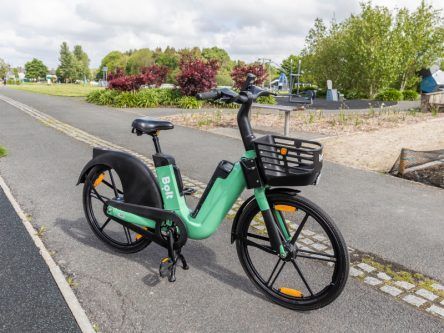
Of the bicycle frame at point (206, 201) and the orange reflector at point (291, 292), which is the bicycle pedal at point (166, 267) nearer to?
the bicycle frame at point (206, 201)

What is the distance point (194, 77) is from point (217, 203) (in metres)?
17.7

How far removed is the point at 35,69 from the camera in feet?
426

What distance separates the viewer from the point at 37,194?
16.4ft

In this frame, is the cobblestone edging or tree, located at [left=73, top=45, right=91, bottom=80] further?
tree, located at [left=73, top=45, right=91, bottom=80]

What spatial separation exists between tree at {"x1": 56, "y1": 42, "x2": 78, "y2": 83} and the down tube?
126 meters

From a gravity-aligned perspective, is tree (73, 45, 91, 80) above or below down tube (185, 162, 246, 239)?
above

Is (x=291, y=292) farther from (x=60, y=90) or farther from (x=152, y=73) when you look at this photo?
(x=60, y=90)

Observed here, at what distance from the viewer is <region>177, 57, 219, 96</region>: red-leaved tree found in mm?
19747

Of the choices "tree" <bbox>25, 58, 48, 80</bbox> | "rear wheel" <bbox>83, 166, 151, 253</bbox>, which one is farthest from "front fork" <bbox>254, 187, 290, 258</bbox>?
"tree" <bbox>25, 58, 48, 80</bbox>

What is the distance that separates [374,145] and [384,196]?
4.14 m

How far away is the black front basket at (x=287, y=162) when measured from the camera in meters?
2.29

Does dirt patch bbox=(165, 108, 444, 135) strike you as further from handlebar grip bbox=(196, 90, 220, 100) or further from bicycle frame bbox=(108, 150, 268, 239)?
handlebar grip bbox=(196, 90, 220, 100)

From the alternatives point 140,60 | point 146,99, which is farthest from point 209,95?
point 140,60

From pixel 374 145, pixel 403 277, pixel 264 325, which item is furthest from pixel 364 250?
pixel 374 145
